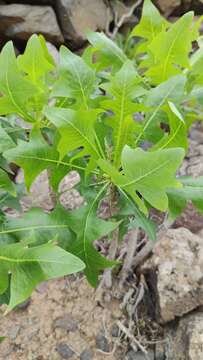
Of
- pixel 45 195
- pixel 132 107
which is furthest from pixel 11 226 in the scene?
pixel 45 195

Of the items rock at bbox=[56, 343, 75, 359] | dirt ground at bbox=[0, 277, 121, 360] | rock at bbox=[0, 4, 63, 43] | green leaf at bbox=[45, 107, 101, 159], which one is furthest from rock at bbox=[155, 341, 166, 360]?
rock at bbox=[0, 4, 63, 43]

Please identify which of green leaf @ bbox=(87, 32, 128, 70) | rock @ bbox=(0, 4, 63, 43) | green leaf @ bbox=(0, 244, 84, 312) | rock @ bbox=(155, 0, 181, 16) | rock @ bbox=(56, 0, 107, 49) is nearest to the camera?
green leaf @ bbox=(0, 244, 84, 312)

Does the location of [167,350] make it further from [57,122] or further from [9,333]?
[57,122]

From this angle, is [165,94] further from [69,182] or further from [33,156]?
[69,182]

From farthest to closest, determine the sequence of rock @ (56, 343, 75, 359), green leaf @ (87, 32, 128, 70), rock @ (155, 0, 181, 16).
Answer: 1. rock @ (155, 0, 181, 16)
2. rock @ (56, 343, 75, 359)
3. green leaf @ (87, 32, 128, 70)

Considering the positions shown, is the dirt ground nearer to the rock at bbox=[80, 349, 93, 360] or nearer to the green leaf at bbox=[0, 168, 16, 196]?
the rock at bbox=[80, 349, 93, 360]

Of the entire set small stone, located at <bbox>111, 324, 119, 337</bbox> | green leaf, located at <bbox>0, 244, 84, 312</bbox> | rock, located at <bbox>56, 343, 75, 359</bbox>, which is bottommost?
small stone, located at <bbox>111, 324, 119, 337</bbox>

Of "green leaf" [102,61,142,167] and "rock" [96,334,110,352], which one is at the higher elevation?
"green leaf" [102,61,142,167]

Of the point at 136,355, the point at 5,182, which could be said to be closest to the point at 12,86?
the point at 5,182
